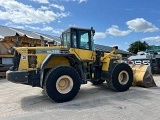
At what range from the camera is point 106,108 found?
19.9ft

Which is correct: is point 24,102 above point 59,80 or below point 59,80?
below

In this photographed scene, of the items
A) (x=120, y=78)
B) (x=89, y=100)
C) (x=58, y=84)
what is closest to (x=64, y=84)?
(x=58, y=84)

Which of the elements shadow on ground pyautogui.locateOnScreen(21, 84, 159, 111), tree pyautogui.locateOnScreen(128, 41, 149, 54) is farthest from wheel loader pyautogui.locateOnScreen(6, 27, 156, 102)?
tree pyautogui.locateOnScreen(128, 41, 149, 54)

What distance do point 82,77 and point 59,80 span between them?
104 centimetres

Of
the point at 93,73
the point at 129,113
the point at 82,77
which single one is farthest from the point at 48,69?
the point at 129,113

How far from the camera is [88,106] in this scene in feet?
20.8

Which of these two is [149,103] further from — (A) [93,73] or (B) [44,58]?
(B) [44,58]

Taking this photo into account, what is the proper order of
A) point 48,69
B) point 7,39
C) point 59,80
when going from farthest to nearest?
1. point 7,39
2. point 48,69
3. point 59,80

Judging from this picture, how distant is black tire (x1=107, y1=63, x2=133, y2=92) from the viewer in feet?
27.5

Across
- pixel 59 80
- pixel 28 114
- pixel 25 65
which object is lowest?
pixel 28 114

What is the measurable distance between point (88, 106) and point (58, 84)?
1.27 meters

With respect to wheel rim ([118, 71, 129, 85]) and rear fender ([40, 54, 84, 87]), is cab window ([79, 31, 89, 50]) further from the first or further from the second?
wheel rim ([118, 71, 129, 85])

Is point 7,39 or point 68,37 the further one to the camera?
point 7,39

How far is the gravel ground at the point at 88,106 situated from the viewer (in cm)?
541
